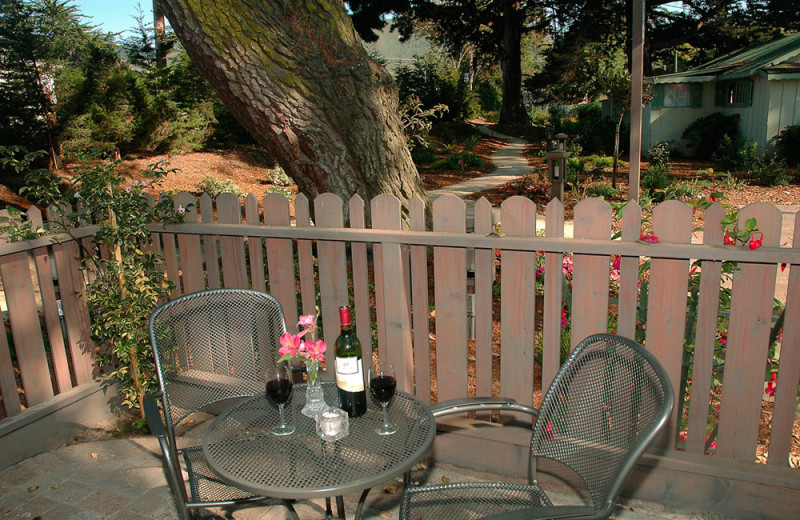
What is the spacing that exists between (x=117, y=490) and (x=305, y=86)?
2952 mm

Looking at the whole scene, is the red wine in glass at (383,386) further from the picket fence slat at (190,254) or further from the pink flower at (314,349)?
the picket fence slat at (190,254)

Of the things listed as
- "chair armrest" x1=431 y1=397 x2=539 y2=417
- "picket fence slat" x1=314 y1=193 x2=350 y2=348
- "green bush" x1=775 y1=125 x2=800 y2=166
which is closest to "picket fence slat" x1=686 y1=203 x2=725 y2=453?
"chair armrest" x1=431 y1=397 x2=539 y2=417

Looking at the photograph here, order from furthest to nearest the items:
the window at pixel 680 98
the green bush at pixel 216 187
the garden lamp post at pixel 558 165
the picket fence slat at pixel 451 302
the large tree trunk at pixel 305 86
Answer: the window at pixel 680 98
the green bush at pixel 216 187
the garden lamp post at pixel 558 165
the large tree trunk at pixel 305 86
the picket fence slat at pixel 451 302

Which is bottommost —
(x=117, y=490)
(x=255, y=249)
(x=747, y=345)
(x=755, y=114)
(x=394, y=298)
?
(x=117, y=490)

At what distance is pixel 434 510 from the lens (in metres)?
1.98

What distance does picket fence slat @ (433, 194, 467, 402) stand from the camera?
9.11 feet

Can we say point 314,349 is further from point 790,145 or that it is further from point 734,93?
point 734,93

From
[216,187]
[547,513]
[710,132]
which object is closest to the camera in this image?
[547,513]

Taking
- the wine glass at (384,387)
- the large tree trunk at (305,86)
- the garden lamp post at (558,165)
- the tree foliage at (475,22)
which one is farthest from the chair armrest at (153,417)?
the tree foliage at (475,22)

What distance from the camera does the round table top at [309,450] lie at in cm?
171

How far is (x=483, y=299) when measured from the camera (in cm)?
278

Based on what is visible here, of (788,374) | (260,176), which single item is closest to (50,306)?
(788,374)

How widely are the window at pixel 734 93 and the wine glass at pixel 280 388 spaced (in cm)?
1791

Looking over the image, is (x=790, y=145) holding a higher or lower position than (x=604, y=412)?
higher
